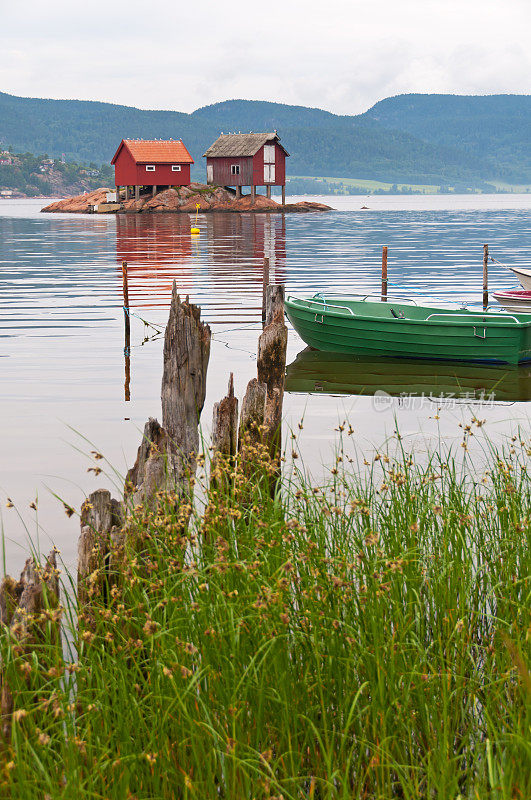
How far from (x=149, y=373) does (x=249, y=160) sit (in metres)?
83.1

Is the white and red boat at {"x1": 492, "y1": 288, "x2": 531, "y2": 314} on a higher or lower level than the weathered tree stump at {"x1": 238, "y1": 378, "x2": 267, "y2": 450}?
higher

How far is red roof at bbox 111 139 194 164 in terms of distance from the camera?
98062 mm

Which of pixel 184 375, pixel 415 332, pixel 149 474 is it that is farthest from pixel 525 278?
pixel 149 474

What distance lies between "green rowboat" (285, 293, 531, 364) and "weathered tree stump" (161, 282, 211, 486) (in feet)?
34.0

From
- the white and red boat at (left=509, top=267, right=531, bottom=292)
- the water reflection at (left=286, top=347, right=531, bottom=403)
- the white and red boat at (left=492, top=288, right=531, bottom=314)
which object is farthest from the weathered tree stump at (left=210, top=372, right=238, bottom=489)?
the white and red boat at (left=509, top=267, right=531, bottom=292)

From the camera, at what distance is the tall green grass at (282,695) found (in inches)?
137

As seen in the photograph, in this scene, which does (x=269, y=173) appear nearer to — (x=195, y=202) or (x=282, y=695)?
(x=195, y=202)

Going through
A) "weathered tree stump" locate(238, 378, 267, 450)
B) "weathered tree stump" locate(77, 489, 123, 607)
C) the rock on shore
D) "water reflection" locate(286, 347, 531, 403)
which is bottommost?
"water reflection" locate(286, 347, 531, 403)

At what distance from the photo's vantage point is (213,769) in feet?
12.5

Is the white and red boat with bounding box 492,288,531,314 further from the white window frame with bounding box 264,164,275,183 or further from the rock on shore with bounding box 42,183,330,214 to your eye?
the white window frame with bounding box 264,164,275,183

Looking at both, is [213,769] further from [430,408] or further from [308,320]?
[308,320]

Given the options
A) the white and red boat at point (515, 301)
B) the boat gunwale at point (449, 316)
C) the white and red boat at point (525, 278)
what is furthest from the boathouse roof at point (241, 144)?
the boat gunwale at point (449, 316)

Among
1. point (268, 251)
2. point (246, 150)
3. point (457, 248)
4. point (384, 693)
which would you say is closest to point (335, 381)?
point (384, 693)

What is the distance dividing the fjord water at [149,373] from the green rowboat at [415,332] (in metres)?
0.33
